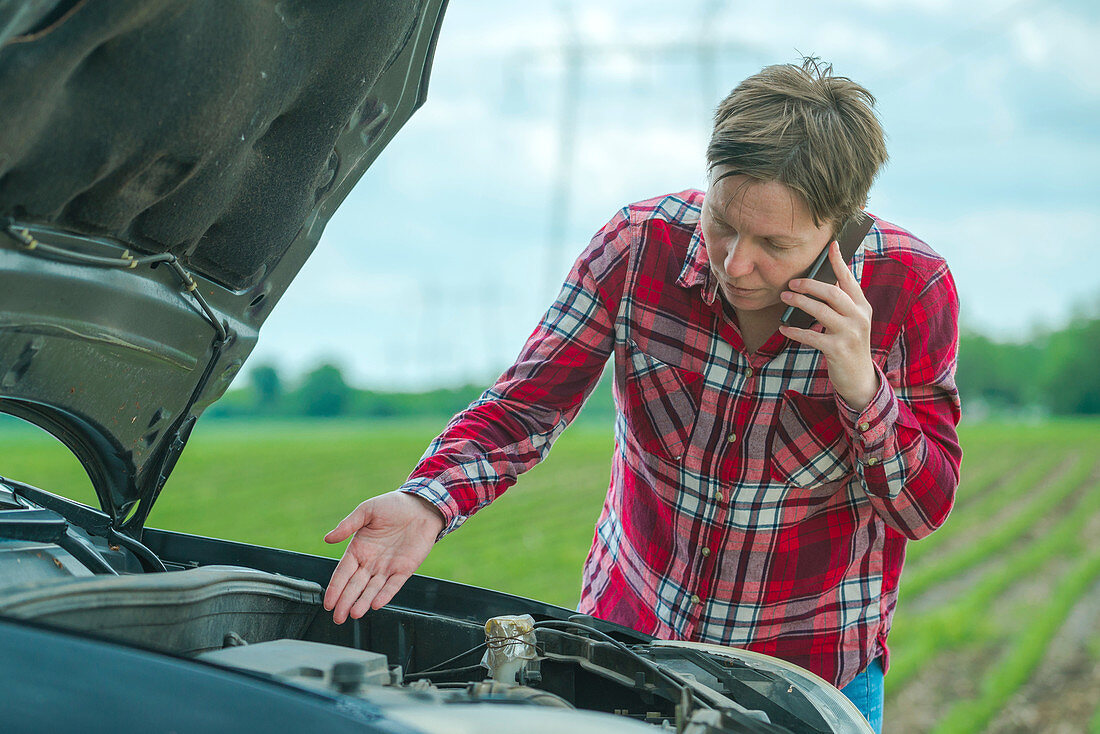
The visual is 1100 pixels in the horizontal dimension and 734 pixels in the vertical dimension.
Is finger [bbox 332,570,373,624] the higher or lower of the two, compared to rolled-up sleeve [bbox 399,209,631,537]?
lower

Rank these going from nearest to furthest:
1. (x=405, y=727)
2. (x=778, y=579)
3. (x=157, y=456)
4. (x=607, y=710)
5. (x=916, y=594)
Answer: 1. (x=405, y=727)
2. (x=607, y=710)
3. (x=157, y=456)
4. (x=778, y=579)
5. (x=916, y=594)

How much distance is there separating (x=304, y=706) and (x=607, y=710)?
65cm

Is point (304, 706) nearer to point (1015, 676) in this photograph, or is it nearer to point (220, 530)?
point (1015, 676)

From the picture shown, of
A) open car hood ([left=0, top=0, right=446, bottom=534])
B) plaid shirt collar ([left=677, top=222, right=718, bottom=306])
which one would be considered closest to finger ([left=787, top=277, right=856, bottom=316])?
plaid shirt collar ([left=677, top=222, right=718, bottom=306])

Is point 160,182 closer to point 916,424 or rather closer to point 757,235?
point 757,235

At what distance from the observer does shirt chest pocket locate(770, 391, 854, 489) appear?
6.03ft

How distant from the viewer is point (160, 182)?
1.39m

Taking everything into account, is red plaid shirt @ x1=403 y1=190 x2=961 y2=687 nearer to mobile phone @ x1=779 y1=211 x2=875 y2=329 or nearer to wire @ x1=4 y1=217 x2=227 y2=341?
mobile phone @ x1=779 y1=211 x2=875 y2=329

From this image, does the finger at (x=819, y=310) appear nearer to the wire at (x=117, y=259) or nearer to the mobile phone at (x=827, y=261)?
the mobile phone at (x=827, y=261)

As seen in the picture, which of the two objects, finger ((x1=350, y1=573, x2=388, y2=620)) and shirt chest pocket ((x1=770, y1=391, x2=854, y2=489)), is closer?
finger ((x1=350, y1=573, x2=388, y2=620))

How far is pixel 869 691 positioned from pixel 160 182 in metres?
1.63

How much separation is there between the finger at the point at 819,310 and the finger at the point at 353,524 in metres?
0.80

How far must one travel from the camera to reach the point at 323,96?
1516mm

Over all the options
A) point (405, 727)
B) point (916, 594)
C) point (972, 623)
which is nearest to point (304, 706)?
point (405, 727)
